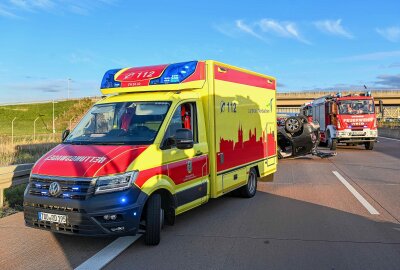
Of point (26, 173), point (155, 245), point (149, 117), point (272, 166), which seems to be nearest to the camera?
point (155, 245)

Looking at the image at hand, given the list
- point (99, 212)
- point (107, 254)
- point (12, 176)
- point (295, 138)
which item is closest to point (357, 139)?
point (295, 138)

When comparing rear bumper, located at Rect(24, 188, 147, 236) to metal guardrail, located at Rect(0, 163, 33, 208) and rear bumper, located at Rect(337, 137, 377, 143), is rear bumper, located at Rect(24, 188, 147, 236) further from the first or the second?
rear bumper, located at Rect(337, 137, 377, 143)

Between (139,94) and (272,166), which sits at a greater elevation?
(139,94)

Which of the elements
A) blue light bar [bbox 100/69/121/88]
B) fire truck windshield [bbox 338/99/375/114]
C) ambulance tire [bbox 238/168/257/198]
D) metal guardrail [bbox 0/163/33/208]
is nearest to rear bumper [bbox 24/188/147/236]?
blue light bar [bbox 100/69/121/88]

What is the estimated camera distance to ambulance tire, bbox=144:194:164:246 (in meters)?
5.66

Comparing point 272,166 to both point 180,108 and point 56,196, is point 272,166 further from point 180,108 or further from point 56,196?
point 56,196

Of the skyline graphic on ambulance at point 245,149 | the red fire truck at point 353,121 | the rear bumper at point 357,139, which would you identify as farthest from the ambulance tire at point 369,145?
the skyline graphic on ambulance at point 245,149

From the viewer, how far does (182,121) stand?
6.85 metres

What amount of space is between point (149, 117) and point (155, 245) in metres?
1.89

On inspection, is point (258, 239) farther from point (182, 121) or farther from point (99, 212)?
point (99, 212)

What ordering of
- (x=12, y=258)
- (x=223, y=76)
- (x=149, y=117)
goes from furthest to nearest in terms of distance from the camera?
(x=223, y=76) → (x=149, y=117) → (x=12, y=258)

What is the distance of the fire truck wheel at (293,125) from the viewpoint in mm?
17078

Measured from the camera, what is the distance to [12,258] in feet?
17.4

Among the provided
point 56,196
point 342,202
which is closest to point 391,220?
point 342,202
